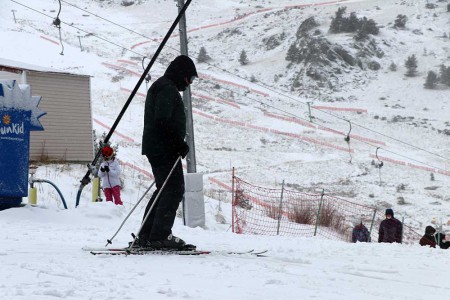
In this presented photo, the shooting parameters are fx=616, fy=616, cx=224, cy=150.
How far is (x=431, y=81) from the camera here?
41.6 meters

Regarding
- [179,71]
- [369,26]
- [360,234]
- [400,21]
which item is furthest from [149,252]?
[400,21]

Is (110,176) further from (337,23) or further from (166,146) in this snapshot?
(337,23)

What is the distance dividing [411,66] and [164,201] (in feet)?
135

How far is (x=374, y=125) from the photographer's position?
34750 mm

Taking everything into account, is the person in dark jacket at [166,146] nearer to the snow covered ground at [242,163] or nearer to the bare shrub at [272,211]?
the snow covered ground at [242,163]

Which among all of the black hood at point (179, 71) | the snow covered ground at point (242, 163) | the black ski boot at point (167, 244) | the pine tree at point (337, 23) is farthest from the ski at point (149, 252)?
the pine tree at point (337, 23)

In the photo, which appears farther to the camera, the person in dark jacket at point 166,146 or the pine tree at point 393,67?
the pine tree at point 393,67

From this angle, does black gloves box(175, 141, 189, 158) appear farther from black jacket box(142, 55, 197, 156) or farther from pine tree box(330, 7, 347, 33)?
pine tree box(330, 7, 347, 33)

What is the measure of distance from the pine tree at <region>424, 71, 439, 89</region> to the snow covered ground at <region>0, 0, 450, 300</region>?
28.0 inches

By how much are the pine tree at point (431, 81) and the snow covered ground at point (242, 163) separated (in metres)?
0.71

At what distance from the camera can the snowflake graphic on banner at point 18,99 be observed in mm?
8938

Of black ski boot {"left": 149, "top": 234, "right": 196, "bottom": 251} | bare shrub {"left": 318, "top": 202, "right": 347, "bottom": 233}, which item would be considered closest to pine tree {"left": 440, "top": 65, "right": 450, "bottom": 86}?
bare shrub {"left": 318, "top": 202, "right": 347, "bottom": 233}

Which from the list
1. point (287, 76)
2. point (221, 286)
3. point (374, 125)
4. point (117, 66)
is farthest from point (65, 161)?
point (287, 76)

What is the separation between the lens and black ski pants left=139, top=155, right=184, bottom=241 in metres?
5.46
